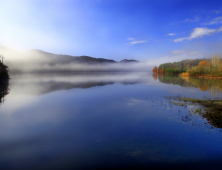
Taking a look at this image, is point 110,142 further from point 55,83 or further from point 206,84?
point 55,83

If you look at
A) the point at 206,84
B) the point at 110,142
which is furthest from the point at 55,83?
the point at 206,84

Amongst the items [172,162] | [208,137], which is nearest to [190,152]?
[172,162]

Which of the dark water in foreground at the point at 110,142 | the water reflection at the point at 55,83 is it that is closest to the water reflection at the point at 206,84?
the water reflection at the point at 55,83

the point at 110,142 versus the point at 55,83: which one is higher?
the point at 55,83

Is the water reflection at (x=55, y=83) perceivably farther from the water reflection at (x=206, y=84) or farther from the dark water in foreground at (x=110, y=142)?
the dark water in foreground at (x=110, y=142)

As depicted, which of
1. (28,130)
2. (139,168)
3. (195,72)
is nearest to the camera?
(139,168)

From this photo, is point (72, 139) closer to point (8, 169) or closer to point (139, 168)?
point (8, 169)

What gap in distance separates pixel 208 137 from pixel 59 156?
185 inches

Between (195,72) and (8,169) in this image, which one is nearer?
(8,169)

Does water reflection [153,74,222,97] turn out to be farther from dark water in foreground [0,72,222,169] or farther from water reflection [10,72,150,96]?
dark water in foreground [0,72,222,169]

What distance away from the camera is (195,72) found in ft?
160

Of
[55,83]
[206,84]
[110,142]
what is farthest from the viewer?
[55,83]

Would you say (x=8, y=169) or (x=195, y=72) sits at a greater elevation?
(x=195, y=72)

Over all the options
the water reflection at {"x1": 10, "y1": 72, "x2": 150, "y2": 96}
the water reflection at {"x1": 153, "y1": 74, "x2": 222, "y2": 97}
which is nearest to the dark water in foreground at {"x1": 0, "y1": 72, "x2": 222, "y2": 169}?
the water reflection at {"x1": 153, "y1": 74, "x2": 222, "y2": 97}
